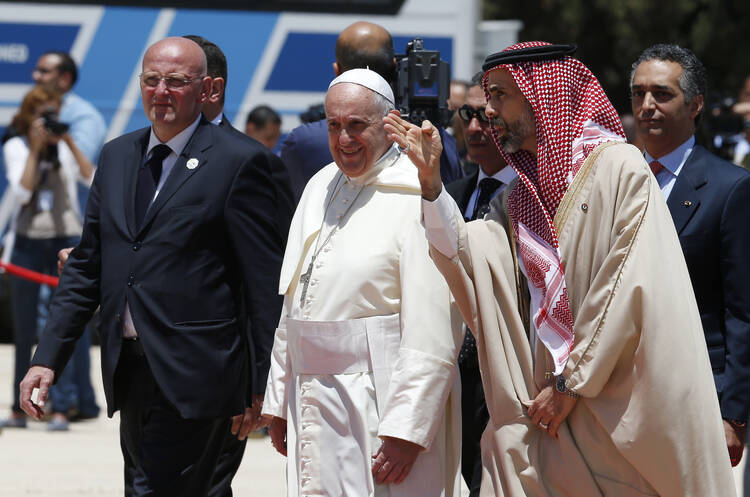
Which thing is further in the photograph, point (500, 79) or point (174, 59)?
point (174, 59)

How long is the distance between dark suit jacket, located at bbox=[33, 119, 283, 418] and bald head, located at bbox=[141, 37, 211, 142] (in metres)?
0.13

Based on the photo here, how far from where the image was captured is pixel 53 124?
8.90 meters

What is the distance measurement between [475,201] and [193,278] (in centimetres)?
115

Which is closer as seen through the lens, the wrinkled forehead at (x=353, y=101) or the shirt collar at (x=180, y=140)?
the wrinkled forehead at (x=353, y=101)

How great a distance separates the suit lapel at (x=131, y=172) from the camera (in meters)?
4.93

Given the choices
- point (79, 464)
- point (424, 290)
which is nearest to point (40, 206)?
point (79, 464)

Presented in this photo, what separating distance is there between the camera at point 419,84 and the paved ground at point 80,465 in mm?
2682

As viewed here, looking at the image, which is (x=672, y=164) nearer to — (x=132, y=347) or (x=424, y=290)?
(x=424, y=290)

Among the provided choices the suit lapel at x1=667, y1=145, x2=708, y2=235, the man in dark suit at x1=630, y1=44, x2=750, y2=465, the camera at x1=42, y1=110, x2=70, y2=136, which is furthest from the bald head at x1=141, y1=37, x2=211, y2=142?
the camera at x1=42, y1=110, x2=70, y2=136

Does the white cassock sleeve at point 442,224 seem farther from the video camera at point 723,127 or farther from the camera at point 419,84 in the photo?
the video camera at point 723,127

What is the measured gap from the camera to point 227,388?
193 inches

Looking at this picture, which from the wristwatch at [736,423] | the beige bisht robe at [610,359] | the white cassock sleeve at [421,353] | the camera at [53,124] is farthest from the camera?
the camera at [53,124]

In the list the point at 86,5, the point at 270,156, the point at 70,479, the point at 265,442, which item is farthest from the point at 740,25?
Answer: the point at 270,156

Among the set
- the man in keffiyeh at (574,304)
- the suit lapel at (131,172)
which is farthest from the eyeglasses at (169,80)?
the man in keffiyeh at (574,304)
